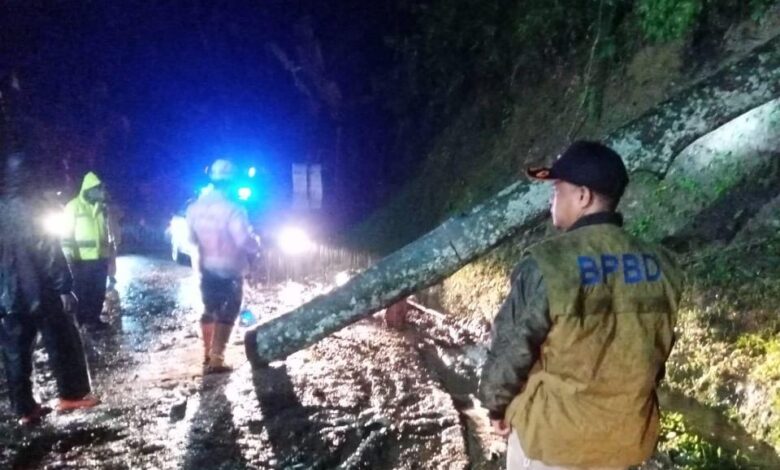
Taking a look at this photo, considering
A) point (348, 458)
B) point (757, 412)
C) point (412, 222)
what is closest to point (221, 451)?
point (348, 458)

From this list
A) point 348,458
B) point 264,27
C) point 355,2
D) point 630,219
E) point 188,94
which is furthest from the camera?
point 188,94

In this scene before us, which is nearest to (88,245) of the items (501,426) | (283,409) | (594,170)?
(283,409)

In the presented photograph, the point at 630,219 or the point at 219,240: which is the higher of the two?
the point at 219,240

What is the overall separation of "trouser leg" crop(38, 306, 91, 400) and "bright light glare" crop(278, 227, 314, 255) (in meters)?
8.51

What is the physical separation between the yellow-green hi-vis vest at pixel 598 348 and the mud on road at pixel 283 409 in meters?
2.09

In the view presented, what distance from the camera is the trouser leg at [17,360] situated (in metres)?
5.48

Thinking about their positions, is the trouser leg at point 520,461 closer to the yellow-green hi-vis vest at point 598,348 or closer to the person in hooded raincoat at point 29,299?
the yellow-green hi-vis vest at point 598,348

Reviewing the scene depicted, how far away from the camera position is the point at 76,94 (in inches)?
1262

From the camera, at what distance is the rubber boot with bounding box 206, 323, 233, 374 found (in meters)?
6.81

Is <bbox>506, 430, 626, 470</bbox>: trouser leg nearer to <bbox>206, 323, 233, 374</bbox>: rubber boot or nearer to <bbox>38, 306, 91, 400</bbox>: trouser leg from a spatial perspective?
<bbox>38, 306, 91, 400</bbox>: trouser leg

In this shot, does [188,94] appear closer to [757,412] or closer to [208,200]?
[208,200]

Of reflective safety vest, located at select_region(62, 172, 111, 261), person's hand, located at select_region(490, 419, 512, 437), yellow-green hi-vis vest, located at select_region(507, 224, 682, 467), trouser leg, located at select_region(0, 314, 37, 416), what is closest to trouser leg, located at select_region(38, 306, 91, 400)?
trouser leg, located at select_region(0, 314, 37, 416)

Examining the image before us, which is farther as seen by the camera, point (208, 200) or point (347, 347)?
point (347, 347)

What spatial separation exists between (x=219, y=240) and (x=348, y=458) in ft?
9.33
